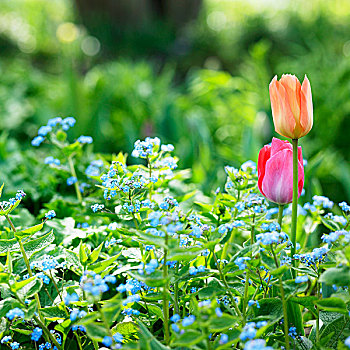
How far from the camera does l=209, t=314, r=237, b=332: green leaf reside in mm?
711

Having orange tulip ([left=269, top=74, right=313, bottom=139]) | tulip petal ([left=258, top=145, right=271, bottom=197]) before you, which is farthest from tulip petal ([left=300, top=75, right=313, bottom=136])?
tulip petal ([left=258, top=145, right=271, bottom=197])

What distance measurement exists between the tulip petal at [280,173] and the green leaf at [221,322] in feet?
1.10

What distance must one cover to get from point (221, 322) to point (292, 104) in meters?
0.43

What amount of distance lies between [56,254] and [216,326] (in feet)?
1.49

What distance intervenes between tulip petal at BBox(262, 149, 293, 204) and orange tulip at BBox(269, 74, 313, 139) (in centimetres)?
6

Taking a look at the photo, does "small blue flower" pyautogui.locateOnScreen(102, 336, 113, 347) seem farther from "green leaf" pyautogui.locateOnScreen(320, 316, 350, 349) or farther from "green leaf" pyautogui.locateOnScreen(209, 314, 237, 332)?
"green leaf" pyautogui.locateOnScreen(320, 316, 350, 349)

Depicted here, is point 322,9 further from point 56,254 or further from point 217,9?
point 56,254

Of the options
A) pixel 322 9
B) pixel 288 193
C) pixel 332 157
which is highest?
pixel 322 9

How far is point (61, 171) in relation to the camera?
1.47m

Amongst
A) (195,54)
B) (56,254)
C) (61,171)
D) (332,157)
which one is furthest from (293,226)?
(195,54)

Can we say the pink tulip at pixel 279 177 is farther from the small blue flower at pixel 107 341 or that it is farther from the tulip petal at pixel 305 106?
the small blue flower at pixel 107 341

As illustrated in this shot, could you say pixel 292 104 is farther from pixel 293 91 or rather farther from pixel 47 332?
pixel 47 332

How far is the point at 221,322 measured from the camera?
0.72 meters

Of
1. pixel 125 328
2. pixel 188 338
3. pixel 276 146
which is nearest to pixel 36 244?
pixel 125 328
